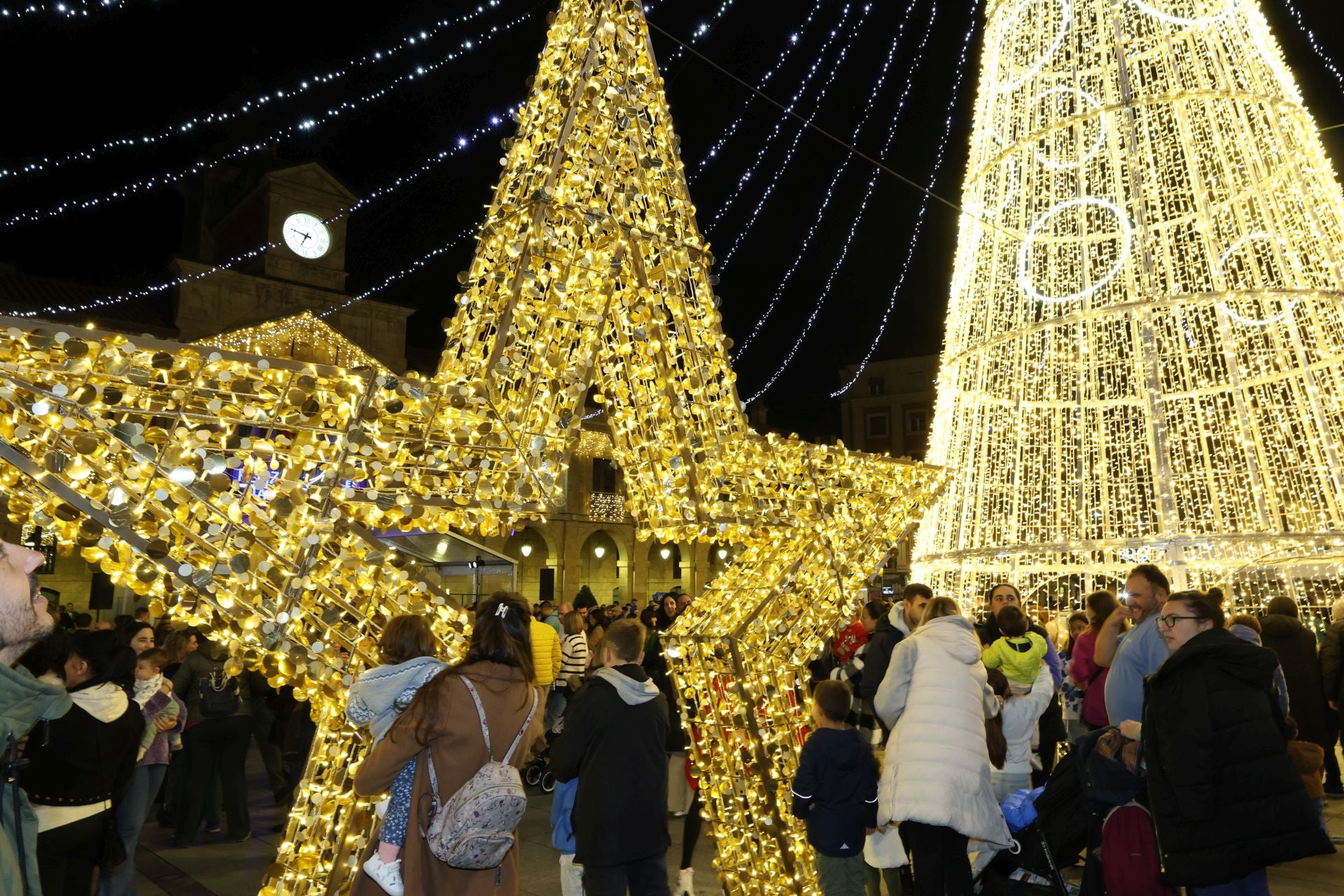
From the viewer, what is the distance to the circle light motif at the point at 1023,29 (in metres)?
8.58

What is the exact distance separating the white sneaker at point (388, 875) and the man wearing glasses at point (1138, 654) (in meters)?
3.10

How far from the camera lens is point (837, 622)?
497 cm

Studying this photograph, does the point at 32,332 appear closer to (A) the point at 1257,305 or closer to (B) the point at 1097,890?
(B) the point at 1097,890

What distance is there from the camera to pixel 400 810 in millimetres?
2912

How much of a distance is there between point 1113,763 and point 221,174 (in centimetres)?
3196

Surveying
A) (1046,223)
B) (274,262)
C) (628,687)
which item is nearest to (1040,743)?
(628,687)

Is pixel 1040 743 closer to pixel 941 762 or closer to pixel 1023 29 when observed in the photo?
pixel 941 762

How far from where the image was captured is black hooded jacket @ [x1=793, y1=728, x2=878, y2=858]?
428 cm

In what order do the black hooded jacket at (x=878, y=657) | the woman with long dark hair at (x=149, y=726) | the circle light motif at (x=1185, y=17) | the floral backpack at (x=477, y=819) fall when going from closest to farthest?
1. the floral backpack at (x=477, y=819)
2. the woman with long dark hair at (x=149, y=726)
3. the black hooded jacket at (x=878, y=657)
4. the circle light motif at (x=1185, y=17)

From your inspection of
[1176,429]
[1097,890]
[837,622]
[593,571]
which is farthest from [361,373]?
[593,571]

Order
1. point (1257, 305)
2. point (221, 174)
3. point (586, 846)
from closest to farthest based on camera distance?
point (586, 846), point (1257, 305), point (221, 174)

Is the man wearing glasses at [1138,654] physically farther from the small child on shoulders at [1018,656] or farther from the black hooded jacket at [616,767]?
the black hooded jacket at [616,767]

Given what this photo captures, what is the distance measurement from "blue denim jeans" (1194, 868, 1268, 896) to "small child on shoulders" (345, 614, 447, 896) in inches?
111

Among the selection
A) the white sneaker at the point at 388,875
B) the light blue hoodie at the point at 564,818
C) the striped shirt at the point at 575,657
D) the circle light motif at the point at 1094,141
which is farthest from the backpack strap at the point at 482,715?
the circle light motif at the point at 1094,141
